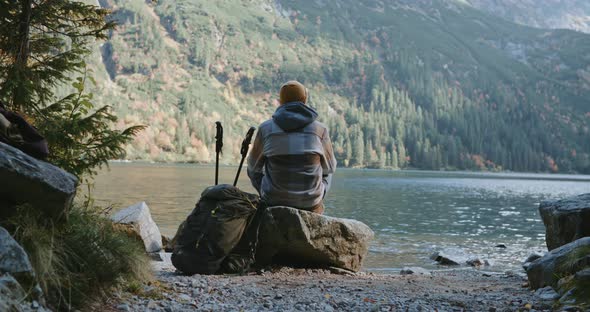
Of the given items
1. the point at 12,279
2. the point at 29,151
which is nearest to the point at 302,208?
the point at 29,151

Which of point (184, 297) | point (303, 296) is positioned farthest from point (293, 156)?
point (184, 297)

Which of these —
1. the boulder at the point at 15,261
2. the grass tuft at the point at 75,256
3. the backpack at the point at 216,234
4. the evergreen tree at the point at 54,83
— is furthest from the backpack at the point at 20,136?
the backpack at the point at 216,234

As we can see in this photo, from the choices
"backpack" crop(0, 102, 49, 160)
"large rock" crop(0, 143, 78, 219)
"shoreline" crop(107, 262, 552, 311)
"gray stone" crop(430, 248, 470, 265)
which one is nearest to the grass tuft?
"large rock" crop(0, 143, 78, 219)

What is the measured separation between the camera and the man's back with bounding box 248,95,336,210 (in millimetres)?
8727

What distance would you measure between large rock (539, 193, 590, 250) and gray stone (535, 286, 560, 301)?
2707 mm

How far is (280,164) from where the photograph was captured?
874 cm

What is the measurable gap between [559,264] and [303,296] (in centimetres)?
375

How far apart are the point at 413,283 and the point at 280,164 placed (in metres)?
3.00

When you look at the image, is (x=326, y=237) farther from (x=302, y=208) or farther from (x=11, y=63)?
(x=11, y=63)

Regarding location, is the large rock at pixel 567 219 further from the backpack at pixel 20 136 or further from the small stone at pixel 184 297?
the backpack at pixel 20 136

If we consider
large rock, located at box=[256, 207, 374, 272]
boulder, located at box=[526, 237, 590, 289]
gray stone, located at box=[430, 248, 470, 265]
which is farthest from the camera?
gray stone, located at box=[430, 248, 470, 265]

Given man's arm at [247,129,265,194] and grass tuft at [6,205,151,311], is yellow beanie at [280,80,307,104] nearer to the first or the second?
man's arm at [247,129,265,194]

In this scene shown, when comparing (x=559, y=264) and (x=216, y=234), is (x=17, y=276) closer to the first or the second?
(x=216, y=234)

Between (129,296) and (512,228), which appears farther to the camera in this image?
(512,228)
